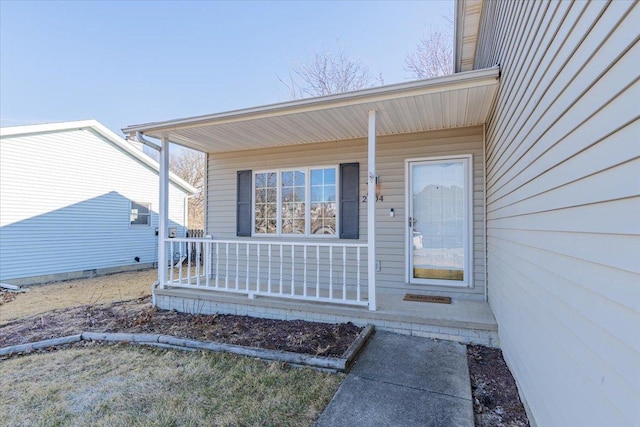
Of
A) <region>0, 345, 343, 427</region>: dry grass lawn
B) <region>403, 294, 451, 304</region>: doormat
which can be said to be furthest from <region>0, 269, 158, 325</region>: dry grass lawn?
<region>403, 294, 451, 304</region>: doormat

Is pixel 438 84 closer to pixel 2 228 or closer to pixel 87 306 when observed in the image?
pixel 87 306

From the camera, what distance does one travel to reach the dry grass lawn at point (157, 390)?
2.34 m

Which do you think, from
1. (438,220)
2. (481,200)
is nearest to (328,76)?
(438,220)

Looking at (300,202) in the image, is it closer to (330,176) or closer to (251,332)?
(330,176)

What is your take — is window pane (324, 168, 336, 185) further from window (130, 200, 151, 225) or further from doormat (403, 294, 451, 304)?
window (130, 200, 151, 225)

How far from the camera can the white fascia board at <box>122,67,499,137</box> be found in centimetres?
335

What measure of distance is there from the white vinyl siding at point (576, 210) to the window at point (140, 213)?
1127 centimetres

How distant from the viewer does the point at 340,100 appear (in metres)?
3.78

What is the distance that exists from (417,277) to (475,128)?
2.34 metres

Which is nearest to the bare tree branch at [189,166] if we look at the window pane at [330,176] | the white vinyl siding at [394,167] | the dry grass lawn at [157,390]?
the white vinyl siding at [394,167]

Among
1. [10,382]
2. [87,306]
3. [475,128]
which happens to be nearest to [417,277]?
[475,128]

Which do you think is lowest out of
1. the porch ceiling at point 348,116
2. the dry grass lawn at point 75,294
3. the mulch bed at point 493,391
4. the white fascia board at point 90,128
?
the dry grass lawn at point 75,294

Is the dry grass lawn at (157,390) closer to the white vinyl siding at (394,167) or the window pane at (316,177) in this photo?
the white vinyl siding at (394,167)

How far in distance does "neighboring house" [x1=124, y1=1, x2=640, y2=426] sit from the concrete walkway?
1.34 ft
